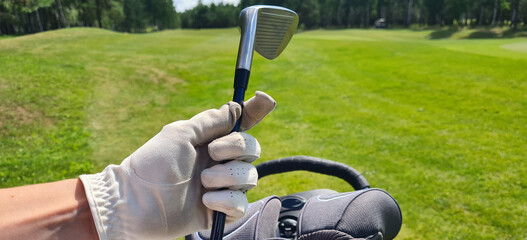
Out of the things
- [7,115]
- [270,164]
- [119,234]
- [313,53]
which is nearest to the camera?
[119,234]

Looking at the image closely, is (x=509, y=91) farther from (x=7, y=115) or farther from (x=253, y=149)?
(x=7, y=115)

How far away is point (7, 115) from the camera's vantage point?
7227mm

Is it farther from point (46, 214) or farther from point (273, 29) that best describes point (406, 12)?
point (46, 214)

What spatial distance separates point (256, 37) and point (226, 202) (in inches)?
36.3

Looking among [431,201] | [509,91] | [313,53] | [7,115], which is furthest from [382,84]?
[7,115]

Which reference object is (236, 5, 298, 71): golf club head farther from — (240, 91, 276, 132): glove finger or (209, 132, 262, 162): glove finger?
(209, 132, 262, 162): glove finger

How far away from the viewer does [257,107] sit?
162 centimetres

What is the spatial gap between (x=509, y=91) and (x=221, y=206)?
1026 cm

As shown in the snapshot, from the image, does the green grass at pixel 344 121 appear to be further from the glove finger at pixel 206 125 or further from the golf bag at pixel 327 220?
the glove finger at pixel 206 125

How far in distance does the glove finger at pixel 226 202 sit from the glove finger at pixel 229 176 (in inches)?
1.2

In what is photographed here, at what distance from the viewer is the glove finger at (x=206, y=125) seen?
1.48 meters

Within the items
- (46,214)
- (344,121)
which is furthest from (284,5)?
(46,214)

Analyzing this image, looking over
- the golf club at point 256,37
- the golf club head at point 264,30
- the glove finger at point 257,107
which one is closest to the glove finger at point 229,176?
the golf club at point 256,37

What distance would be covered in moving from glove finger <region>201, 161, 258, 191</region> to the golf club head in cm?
45
